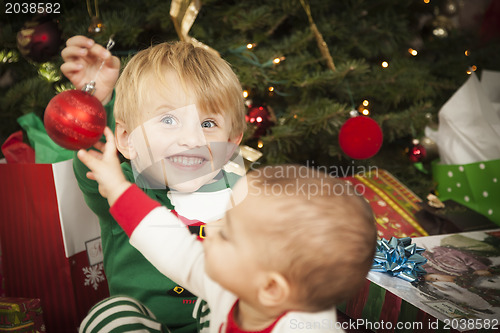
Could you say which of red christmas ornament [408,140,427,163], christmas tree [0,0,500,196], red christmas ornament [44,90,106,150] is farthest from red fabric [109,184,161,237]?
red christmas ornament [408,140,427,163]

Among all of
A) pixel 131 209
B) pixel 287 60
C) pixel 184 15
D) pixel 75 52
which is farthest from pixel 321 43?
pixel 131 209

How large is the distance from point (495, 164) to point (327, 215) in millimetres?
915

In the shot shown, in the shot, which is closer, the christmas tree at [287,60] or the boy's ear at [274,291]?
the boy's ear at [274,291]

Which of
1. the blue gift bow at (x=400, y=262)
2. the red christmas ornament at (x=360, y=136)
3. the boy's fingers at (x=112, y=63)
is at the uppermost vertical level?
the boy's fingers at (x=112, y=63)

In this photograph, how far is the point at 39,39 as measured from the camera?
856mm

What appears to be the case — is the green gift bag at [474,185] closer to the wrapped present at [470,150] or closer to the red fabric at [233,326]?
the wrapped present at [470,150]

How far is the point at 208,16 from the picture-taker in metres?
1.16

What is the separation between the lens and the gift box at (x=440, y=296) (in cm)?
65

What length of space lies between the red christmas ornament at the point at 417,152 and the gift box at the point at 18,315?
3.35 ft

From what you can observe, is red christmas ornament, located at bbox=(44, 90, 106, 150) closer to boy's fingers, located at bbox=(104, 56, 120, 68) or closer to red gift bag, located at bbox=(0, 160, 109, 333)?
boy's fingers, located at bbox=(104, 56, 120, 68)

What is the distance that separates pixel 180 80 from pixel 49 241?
0.41m

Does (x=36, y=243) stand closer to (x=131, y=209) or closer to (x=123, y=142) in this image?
(x=123, y=142)

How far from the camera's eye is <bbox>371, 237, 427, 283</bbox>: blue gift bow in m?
0.77

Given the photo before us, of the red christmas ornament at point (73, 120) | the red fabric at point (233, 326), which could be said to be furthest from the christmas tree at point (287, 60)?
the red fabric at point (233, 326)
